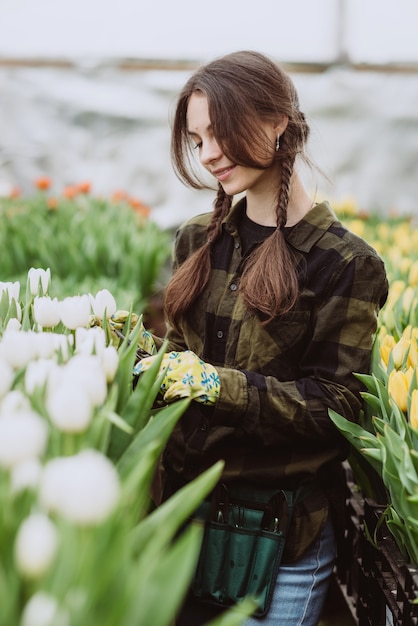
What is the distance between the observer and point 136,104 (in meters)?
7.16

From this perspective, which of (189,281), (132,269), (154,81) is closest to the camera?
(189,281)

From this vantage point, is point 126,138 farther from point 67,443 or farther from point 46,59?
point 67,443

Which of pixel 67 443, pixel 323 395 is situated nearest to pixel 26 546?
pixel 67 443

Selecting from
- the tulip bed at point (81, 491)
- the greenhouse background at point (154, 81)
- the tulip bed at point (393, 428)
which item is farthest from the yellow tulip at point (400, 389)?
the greenhouse background at point (154, 81)

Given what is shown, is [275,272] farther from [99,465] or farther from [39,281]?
[99,465]

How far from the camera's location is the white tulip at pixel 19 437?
2.82ft

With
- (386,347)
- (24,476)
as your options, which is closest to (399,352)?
(386,347)

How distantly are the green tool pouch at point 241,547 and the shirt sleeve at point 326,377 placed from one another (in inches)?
6.6

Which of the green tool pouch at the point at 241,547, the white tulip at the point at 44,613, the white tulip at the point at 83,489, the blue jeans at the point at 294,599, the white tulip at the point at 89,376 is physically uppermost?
the white tulip at the point at 83,489

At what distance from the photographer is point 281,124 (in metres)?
1.86

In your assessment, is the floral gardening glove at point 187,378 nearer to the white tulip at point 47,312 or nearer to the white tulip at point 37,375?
the white tulip at point 47,312

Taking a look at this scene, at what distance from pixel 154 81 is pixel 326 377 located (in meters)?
5.76

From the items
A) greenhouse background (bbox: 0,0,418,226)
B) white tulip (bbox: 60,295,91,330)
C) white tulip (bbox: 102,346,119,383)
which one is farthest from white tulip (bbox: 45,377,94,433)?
greenhouse background (bbox: 0,0,418,226)

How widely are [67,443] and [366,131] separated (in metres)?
6.41
